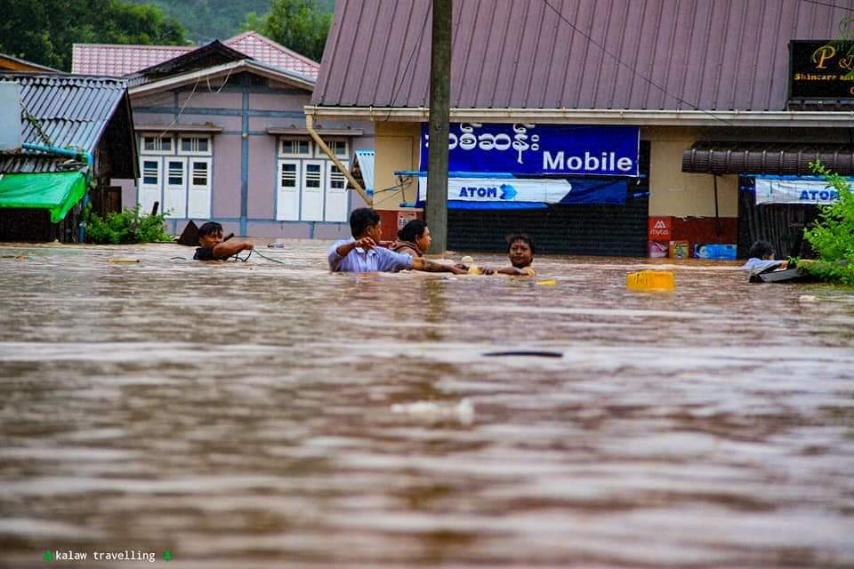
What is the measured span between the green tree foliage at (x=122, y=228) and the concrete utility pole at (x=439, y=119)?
9.46m

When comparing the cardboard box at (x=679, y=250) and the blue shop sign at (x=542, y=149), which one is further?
the cardboard box at (x=679, y=250)

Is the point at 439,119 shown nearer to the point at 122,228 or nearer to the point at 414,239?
A: the point at 414,239

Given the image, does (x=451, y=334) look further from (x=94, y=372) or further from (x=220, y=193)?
(x=220, y=193)

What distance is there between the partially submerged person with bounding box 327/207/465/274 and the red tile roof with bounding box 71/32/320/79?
130ft

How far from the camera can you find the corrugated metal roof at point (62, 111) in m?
28.9

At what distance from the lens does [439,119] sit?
72.7 ft

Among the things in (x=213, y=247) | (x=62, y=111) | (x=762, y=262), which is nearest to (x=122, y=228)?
(x=62, y=111)

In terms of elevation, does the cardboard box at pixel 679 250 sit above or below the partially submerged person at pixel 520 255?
below

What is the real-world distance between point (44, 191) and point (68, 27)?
131 ft

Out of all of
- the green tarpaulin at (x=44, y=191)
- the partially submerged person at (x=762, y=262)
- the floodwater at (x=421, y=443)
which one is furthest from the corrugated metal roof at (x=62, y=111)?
the floodwater at (x=421, y=443)

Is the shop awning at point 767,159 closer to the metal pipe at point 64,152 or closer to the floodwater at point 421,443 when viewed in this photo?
the metal pipe at point 64,152

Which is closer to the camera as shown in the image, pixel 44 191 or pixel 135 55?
pixel 44 191

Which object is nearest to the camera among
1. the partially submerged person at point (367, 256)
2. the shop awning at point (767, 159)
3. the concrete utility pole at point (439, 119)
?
the partially submerged person at point (367, 256)

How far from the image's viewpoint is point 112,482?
11.0ft
